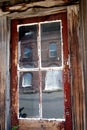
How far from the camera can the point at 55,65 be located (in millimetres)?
3357

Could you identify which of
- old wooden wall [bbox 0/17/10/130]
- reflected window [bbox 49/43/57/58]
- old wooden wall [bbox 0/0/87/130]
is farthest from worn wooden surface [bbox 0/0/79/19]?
reflected window [bbox 49/43/57/58]

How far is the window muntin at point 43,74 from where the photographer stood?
10.9ft

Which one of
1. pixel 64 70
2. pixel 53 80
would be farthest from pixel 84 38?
pixel 53 80

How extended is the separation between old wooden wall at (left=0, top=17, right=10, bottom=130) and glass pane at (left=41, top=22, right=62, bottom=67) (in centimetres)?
43

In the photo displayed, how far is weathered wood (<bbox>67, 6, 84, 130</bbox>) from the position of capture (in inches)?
122

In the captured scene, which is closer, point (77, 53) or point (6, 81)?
point (77, 53)

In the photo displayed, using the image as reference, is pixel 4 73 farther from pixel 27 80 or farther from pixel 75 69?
pixel 75 69

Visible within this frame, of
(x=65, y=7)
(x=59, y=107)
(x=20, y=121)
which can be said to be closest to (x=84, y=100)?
(x=59, y=107)

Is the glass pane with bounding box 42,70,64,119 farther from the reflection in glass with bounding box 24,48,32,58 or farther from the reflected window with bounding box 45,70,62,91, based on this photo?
the reflection in glass with bounding box 24,48,32,58

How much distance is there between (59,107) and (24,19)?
3.71ft

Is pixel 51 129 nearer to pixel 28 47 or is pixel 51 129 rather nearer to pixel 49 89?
pixel 49 89

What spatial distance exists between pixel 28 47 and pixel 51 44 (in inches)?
11.4

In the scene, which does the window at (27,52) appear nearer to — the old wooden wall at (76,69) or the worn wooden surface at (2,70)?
the worn wooden surface at (2,70)

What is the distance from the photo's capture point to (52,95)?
3.33 metres
